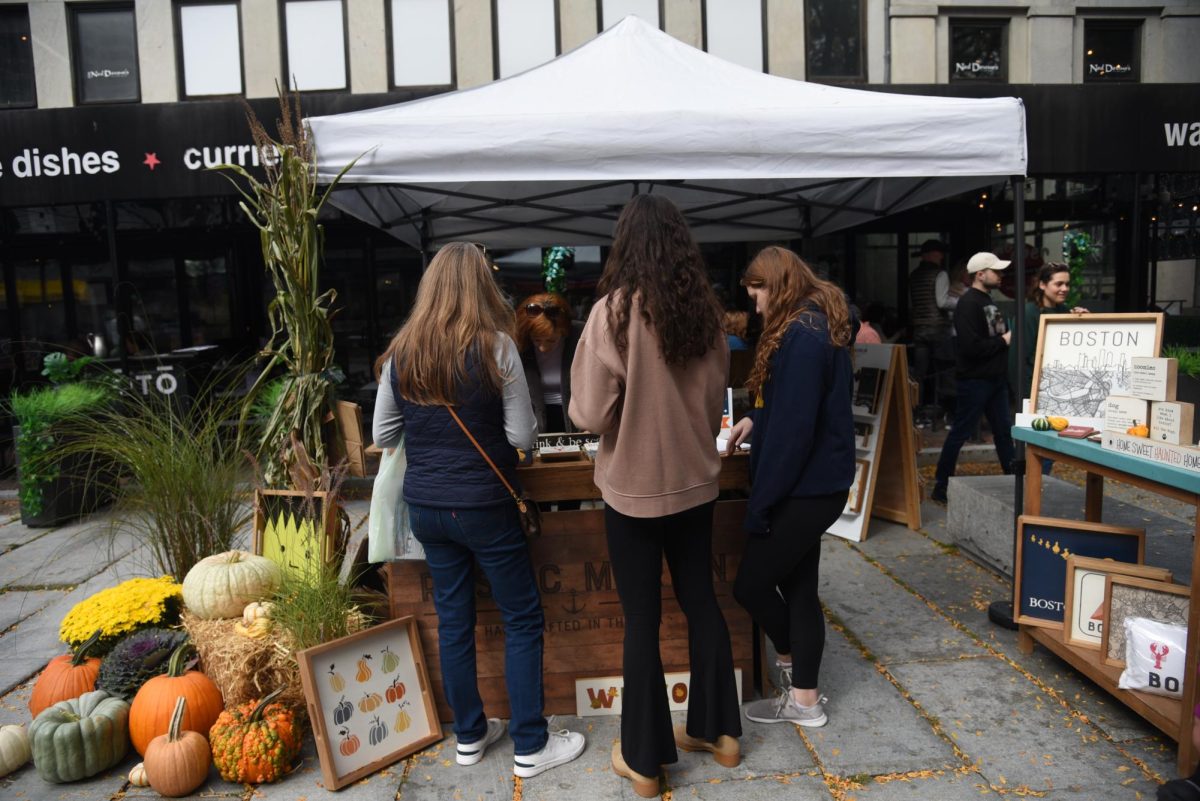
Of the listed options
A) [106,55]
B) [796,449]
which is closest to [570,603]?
[796,449]

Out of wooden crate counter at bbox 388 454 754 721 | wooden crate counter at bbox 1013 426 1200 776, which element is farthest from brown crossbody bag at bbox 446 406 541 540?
wooden crate counter at bbox 1013 426 1200 776

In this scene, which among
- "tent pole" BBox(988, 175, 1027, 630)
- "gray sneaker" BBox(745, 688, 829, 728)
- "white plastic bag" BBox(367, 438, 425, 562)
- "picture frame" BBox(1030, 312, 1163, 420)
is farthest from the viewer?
"tent pole" BBox(988, 175, 1027, 630)

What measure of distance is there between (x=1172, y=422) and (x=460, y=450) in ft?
8.16

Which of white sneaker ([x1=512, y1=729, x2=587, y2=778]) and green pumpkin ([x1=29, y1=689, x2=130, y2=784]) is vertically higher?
green pumpkin ([x1=29, y1=689, x2=130, y2=784])

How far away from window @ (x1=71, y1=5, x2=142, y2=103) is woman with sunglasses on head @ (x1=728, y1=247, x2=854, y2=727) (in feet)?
32.1

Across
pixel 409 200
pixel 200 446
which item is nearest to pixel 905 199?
pixel 409 200

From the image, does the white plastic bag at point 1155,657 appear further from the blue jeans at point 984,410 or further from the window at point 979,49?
the window at point 979,49

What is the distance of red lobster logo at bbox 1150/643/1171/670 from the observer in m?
2.98

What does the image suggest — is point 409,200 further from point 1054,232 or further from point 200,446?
point 1054,232

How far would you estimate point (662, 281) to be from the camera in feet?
8.43

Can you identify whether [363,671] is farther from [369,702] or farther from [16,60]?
[16,60]

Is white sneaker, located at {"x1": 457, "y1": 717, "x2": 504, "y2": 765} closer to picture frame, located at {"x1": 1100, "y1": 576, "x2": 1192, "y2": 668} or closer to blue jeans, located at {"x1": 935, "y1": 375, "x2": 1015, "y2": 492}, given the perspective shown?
picture frame, located at {"x1": 1100, "y1": 576, "x2": 1192, "y2": 668}

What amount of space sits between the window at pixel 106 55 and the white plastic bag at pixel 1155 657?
11084 millimetres

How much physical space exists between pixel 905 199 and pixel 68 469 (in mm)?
6674
